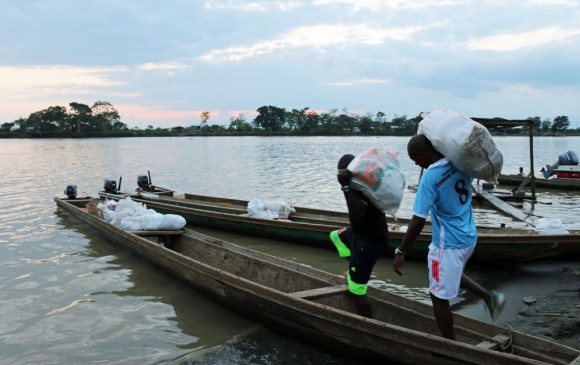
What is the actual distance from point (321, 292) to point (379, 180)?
133 centimetres

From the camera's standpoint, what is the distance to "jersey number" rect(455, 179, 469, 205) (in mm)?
3334

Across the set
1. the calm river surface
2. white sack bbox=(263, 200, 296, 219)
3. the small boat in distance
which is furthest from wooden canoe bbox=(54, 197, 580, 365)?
the small boat in distance

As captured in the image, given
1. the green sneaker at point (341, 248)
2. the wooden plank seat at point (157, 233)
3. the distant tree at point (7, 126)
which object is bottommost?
the wooden plank seat at point (157, 233)

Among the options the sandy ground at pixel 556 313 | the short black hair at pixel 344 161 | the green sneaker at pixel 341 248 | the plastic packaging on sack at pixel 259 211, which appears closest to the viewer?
the short black hair at pixel 344 161

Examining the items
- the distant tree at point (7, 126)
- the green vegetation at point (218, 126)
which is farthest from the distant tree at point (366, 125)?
the distant tree at point (7, 126)

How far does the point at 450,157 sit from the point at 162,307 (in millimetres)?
4005

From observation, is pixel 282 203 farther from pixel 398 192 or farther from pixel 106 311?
pixel 398 192

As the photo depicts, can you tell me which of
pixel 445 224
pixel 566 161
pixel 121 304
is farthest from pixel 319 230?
pixel 566 161

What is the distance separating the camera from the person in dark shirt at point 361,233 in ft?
12.4

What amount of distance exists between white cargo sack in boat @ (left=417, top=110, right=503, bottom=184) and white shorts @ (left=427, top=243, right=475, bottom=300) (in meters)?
0.57

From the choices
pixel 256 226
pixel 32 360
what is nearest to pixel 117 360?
pixel 32 360

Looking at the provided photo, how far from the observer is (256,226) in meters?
8.74

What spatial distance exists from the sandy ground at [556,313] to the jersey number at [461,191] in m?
1.98

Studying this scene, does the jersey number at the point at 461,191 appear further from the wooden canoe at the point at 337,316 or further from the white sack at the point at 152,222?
the white sack at the point at 152,222
